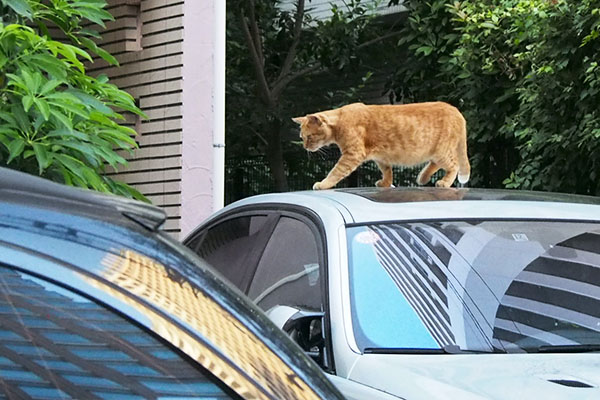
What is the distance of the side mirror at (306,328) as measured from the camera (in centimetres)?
365

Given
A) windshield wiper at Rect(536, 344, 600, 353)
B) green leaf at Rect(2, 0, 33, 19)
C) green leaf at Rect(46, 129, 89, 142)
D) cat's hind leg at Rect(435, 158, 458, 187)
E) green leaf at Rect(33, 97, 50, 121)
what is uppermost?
green leaf at Rect(2, 0, 33, 19)

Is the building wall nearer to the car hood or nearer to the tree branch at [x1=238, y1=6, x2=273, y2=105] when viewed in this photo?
the car hood

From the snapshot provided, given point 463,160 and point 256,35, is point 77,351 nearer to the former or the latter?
point 463,160

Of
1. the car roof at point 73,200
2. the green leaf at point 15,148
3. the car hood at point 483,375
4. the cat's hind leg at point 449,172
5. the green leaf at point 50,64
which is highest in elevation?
the green leaf at point 50,64

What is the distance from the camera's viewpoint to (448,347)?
3703mm

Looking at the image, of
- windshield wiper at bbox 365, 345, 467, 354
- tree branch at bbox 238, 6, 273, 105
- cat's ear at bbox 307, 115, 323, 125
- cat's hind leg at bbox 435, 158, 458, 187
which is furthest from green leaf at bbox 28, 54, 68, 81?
tree branch at bbox 238, 6, 273, 105

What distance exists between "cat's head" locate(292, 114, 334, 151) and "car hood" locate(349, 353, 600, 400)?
3.42m

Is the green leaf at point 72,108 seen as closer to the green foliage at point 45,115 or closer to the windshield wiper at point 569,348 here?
the green foliage at point 45,115

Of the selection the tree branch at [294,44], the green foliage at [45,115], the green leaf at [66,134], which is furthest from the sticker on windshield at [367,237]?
the tree branch at [294,44]

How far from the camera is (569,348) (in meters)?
3.81

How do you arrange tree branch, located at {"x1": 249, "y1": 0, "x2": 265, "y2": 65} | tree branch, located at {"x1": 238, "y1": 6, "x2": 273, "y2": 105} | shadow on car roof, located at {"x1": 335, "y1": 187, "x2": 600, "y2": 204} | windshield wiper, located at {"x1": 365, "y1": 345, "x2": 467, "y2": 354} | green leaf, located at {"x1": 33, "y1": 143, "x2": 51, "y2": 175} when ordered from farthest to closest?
tree branch, located at {"x1": 249, "y1": 0, "x2": 265, "y2": 65}, tree branch, located at {"x1": 238, "y1": 6, "x2": 273, "y2": 105}, green leaf, located at {"x1": 33, "y1": 143, "x2": 51, "y2": 175}, shadow on car roof, located at {"x1": 335, "y1": 187, "x2": 600, "y2": 204}, windshield wiper, located at {"x1": 365, "y1": 345, "x2": 467, "y2": 354}

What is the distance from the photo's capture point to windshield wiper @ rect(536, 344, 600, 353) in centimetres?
379

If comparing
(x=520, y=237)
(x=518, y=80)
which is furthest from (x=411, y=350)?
(x=518, y=80)

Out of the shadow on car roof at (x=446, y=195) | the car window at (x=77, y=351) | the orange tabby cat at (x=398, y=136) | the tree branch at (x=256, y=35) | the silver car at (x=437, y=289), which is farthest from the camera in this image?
the tree branch at (x=256, y=35)
